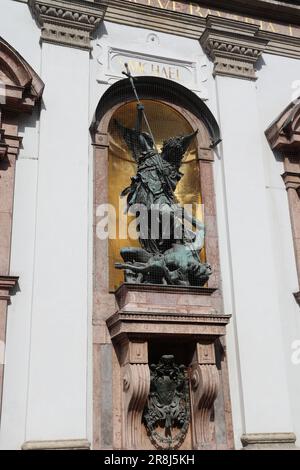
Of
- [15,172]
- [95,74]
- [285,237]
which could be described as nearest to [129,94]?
[95,74]

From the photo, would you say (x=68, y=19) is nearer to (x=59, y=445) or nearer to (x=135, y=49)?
(x=135, y=49)

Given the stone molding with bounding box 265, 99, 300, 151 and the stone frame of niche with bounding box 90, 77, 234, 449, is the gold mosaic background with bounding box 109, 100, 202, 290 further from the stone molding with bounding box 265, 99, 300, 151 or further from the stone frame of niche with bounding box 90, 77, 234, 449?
the stone molding with bounding box 265, 99, 300, 151

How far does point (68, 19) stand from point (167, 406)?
594cm

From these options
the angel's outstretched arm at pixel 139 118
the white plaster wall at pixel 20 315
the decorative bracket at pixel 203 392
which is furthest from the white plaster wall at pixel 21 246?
the decorative bracket at pixel 203 392

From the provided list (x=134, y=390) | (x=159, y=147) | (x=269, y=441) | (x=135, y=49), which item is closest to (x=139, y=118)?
(x=159, y=147)

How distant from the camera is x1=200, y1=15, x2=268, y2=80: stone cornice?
31.9 feet

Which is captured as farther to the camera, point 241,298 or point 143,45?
point 143,45

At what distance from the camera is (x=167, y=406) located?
7.38m

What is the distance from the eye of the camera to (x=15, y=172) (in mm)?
7969

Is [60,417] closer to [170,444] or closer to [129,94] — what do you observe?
[170,444]

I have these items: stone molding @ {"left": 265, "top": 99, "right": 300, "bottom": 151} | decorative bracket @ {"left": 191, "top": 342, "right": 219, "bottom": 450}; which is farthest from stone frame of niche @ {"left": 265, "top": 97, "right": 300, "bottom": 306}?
decorative bracket @ {"left": 191, "top": 342, "right": 219, "bottom": 450}

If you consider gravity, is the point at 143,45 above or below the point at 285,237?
above

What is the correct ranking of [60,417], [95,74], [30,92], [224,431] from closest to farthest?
1. [60,417]
2. [224,431]
3. [30,92]
4. [95,74]

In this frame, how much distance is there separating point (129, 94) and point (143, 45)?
0.96 metres
